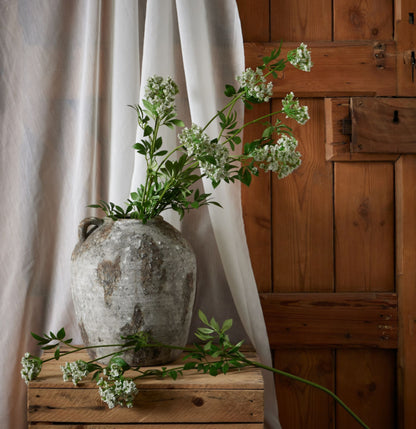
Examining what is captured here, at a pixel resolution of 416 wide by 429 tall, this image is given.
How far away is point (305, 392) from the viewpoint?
54.3 inches

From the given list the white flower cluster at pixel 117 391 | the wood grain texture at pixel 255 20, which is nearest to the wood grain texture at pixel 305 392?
the white flower cluster at pixel 117 391

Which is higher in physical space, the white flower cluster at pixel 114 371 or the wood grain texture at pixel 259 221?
the wood grain texture at pixel 259 221

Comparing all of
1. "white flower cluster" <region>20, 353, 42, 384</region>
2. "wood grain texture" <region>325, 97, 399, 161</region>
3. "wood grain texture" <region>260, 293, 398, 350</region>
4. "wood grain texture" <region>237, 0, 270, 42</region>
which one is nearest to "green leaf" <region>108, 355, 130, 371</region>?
"white flower cluster" <region>20, 353, 42, 384</region>

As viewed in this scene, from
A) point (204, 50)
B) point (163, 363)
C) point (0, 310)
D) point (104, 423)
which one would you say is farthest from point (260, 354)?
point (204, 50)

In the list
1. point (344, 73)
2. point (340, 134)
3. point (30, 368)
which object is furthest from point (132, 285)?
point (344, 73)

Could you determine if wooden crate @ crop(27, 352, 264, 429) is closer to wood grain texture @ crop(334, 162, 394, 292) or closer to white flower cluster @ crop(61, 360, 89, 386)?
white flower cluster @ crop(61, 360, 89, 386)

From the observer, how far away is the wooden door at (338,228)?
1.36 meters

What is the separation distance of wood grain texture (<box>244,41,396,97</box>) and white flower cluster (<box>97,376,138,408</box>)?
2.89ft

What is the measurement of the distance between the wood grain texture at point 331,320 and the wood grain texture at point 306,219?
0.04m

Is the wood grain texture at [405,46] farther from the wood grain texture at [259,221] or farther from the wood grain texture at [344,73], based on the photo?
the wood grain texture at [259,221]

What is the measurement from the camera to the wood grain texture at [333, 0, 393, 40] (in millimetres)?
1394

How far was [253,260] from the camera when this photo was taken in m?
1.38

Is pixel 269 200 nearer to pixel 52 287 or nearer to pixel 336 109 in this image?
pixel 336 109

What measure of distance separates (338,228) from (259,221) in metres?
0.23
